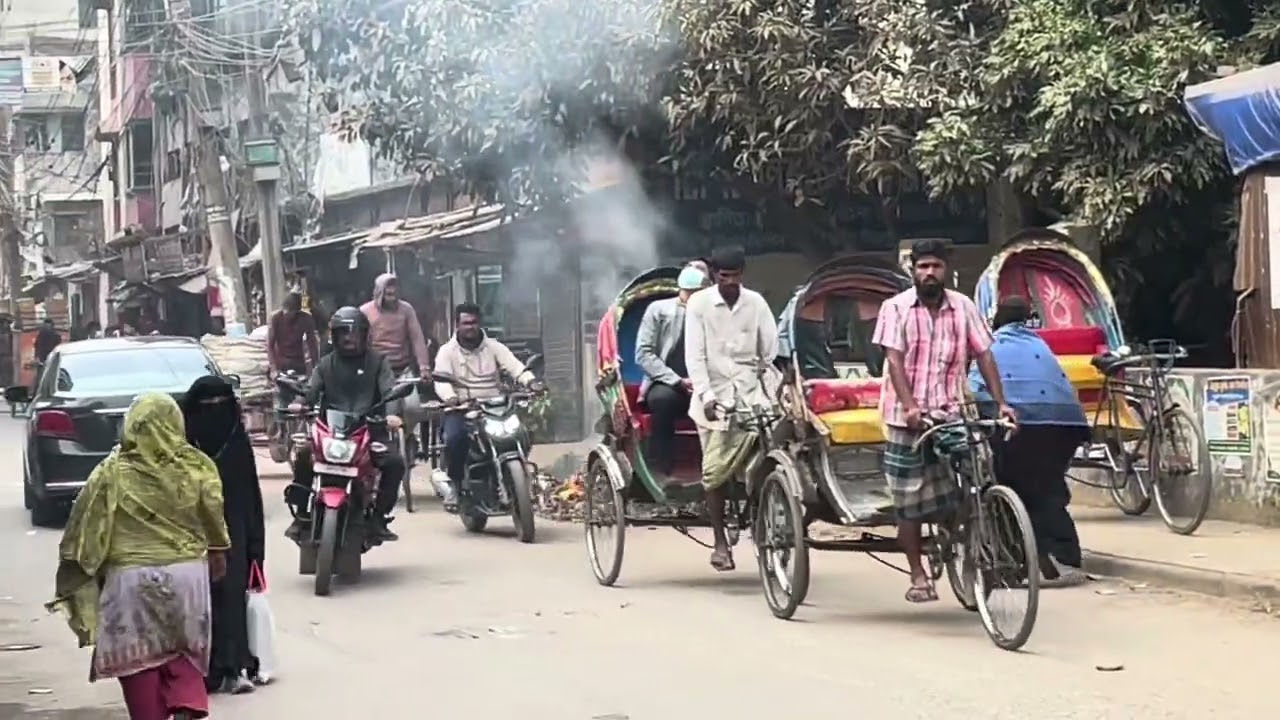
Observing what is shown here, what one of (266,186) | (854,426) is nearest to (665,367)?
(854,426)

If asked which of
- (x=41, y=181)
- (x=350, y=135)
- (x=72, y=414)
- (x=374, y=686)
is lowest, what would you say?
(x=374, y=686)

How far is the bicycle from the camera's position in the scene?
12.1 meters

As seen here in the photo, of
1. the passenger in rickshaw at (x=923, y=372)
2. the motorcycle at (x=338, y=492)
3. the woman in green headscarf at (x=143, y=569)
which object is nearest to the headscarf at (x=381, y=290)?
the motorcycle at (x=338, y=492)

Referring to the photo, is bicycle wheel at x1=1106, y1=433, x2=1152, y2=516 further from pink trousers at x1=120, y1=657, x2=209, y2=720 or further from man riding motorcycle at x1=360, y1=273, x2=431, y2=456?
pink trousers at x1=120, y1=657, x2=209, y2=720

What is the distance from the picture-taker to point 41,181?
61156 mm

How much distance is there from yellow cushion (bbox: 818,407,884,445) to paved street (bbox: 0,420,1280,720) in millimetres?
950

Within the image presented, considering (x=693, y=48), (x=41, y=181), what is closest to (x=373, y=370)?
(x=693, y=48)

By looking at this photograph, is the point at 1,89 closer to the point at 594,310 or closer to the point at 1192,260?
the point at 594,310

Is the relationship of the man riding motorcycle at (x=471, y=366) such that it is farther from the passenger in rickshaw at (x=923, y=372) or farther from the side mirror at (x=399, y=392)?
the passenger in rickshaw at (x=923, y=372)

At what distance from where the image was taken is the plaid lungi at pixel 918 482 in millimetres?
8883

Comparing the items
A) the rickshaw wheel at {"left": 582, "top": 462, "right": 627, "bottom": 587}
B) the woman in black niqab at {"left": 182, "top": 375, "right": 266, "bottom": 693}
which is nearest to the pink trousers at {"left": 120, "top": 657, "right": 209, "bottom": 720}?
the woman in black niqab at {"left": 182, "top": 375, "right": 266, "bottom": 693}

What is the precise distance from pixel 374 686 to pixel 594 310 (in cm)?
1421

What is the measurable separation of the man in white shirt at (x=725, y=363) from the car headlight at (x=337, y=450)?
2122 millimetres

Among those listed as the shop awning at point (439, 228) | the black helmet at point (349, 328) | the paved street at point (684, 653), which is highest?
the shop awning at point (439, 228)
